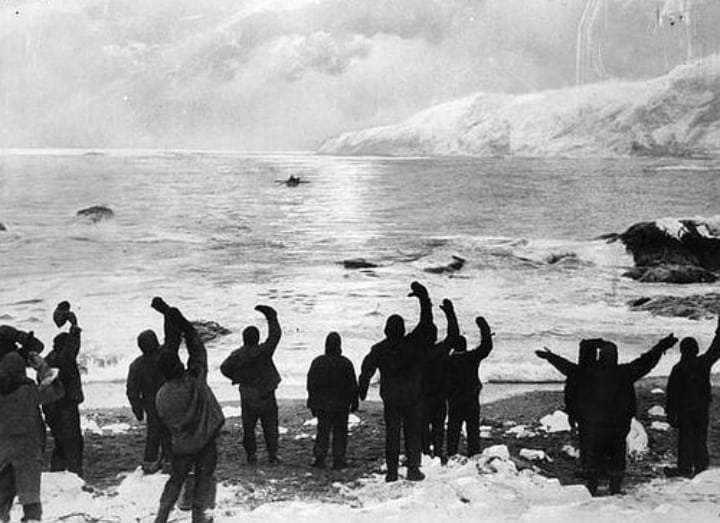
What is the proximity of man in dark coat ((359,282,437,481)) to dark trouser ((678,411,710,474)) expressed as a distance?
1681mm

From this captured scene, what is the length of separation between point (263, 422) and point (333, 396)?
0.57 meters

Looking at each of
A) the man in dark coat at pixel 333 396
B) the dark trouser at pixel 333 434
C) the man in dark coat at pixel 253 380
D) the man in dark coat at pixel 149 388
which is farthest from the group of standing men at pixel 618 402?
the man in dark coat at pixel 149 388

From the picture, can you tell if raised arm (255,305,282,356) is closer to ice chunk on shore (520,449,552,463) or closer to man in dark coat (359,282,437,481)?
man in dark coat (359,282,437,481)

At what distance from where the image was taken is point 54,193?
7.82 m

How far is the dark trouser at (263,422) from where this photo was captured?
485cm

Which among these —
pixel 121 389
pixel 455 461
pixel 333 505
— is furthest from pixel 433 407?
pixel 121 389

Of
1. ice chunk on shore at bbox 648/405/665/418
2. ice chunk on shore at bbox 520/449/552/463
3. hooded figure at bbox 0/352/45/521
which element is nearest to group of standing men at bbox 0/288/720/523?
hooded figure at bbox 0/352/45/521

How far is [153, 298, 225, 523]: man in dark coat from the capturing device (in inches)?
139

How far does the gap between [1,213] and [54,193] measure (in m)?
0.57

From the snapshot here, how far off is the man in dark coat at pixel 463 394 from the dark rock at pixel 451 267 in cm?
237

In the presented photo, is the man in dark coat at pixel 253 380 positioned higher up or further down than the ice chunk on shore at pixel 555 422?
higher up

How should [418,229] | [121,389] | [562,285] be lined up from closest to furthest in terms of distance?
[121,389] → [562,285] → [418,229]

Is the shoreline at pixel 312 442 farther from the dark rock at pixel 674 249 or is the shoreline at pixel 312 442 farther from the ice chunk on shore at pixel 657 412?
the dark rock at pixel 674 249

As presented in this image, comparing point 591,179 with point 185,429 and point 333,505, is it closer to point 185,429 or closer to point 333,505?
point 333,505
